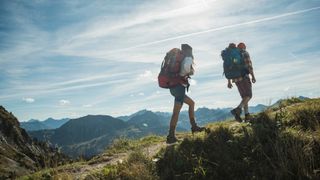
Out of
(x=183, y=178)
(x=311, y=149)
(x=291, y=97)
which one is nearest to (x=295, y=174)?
(x=311, y=149)

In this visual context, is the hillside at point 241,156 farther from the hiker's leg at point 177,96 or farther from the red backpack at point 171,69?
the red backpack at point 171,69

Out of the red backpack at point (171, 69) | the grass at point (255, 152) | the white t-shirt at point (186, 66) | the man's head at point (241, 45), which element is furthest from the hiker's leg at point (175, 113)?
the man's head at point (241, 45)

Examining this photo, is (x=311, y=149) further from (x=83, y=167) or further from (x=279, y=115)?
(x=83, y=167)

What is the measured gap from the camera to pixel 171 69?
10.9 meters

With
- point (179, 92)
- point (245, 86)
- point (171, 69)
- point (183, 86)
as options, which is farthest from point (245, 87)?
point (171, 69)

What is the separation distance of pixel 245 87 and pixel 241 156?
5.59 m

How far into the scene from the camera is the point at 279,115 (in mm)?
9844

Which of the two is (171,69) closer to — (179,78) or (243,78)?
(179,78)

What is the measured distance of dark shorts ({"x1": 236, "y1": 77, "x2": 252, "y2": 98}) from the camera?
42.5 ft

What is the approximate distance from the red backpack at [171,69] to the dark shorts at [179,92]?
15cm

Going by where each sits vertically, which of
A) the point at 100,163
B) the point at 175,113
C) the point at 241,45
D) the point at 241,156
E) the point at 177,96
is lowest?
the point at 100,163

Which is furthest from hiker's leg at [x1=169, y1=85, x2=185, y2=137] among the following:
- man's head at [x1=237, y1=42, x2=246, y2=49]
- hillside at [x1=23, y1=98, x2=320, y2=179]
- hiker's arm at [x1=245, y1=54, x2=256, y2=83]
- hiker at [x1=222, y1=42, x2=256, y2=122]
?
man's head at [x1=237, y1=42, x2=246, y2=49]

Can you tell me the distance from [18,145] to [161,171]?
388ft

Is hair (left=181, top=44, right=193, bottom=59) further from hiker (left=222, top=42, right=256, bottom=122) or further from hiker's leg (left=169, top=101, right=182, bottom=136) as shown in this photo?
hiker (left=222, top=42, right=256, bottom=122)
